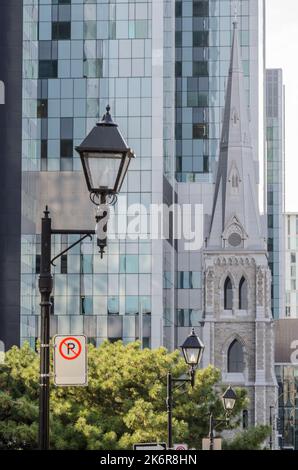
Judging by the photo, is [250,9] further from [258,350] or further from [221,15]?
[258,350]

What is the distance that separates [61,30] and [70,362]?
313 ft

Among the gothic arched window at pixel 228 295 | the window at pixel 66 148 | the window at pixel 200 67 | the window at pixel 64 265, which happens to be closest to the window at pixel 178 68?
the window at pixel 200 67

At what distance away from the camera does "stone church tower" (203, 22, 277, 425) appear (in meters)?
130

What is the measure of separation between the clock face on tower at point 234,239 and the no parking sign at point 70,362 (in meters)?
114

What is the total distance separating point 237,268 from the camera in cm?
13125

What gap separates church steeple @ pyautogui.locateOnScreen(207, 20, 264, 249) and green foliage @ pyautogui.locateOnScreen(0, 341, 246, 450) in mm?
68131

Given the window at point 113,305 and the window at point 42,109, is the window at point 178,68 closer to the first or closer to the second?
the window at point 42,109

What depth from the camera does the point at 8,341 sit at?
86562 mm

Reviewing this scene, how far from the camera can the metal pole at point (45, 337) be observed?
15547 millimetres

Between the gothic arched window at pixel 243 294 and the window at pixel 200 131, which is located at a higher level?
the window at pixel 200 131

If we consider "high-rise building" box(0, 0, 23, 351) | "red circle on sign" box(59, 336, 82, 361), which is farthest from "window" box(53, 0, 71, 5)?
"red circle on sign" box(59, 336, 82, 361)

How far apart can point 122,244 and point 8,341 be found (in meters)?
22.1

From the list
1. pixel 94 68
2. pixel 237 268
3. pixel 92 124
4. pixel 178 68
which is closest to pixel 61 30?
pixel 94 68
